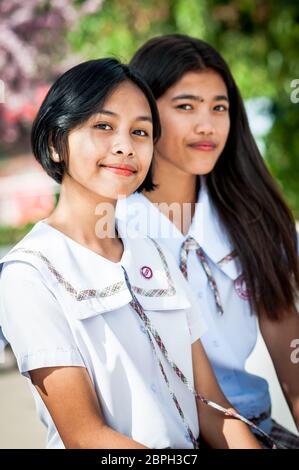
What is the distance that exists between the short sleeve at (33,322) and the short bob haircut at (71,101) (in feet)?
0.92

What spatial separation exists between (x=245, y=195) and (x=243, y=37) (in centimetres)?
338

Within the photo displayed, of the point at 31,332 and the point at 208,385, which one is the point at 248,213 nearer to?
the point at 208,385

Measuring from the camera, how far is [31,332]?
1448mm

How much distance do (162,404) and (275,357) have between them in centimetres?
61

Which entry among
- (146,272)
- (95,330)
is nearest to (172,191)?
(146,272)

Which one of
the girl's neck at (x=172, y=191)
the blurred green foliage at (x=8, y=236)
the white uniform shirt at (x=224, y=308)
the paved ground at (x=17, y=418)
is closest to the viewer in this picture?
the white uniform shirt at (x=224, y=308)

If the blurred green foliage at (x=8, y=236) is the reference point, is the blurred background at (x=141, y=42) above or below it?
above

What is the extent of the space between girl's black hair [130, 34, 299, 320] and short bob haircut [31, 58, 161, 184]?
1.52ft

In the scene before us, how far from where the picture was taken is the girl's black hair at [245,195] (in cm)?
205

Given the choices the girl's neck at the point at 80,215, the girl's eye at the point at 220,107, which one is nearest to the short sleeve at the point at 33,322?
the girl's neck at the point at 80,215

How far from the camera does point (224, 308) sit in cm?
203

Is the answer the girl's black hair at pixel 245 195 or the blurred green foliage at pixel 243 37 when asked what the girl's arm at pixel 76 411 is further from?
the blurred green foliage at pixel 243 37

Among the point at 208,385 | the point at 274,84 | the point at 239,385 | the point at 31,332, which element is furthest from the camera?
the point at 274,84
